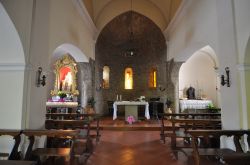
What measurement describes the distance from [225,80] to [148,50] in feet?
29.6

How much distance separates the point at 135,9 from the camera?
11.6 metres

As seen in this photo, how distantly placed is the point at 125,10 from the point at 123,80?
445cm

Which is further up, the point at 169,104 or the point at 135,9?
the point at 135,9

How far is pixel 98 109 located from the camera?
11.6 m

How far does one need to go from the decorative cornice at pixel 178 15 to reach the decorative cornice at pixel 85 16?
4.03m

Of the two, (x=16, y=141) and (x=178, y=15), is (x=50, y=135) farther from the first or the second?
(x=178, y=15)

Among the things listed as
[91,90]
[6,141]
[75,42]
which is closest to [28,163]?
[6,141]

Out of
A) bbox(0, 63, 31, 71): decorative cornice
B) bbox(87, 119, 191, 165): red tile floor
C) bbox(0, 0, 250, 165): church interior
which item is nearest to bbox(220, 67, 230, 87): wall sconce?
bbox(0, 0, 250, 165): church interior

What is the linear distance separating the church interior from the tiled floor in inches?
1.0

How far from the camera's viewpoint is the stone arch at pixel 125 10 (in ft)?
35.8

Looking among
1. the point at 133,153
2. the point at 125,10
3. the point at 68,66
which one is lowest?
the point at 133,153

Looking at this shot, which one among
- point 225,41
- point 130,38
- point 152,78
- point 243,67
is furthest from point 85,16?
point 243,67

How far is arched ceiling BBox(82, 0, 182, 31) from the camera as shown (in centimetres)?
1004

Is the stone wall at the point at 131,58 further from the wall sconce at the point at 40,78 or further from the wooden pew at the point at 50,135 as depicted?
the wooden pew at the point at 50,135
